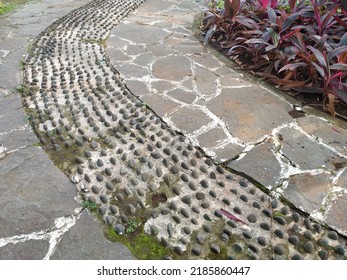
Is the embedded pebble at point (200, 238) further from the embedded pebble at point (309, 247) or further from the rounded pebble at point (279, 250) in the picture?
the embedded pebble at point (309, 247)

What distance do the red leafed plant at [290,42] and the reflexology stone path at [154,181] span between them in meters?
1.26

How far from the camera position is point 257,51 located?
329cm

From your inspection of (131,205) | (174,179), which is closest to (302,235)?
(174,179)

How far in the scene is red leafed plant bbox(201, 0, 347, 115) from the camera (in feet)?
9.06

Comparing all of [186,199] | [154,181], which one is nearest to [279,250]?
[186,199]

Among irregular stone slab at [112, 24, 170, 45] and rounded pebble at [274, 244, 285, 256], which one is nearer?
rounded pebble at [274, 244, 285, 256]

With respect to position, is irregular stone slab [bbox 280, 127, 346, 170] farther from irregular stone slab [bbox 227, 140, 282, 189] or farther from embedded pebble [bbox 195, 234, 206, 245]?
embedded pebble [bbox 195, 234, 206, 245]

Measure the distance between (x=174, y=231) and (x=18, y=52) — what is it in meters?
2.95

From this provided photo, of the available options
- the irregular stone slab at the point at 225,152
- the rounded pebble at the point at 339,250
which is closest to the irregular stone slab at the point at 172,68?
the irregular stone slab at the point at 225,152

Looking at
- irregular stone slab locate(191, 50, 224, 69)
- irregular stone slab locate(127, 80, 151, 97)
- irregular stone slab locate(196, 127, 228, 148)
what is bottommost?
irregular stone slab locate(191, 50, 224, 69)

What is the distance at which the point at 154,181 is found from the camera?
203 centimetres

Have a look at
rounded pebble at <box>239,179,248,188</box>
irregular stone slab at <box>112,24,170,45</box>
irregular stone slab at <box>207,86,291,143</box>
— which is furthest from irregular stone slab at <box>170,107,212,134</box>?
irregular stone slab at <box>112,24,170,45</box>

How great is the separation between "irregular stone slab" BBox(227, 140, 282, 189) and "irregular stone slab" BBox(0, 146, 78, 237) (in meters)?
1.07
